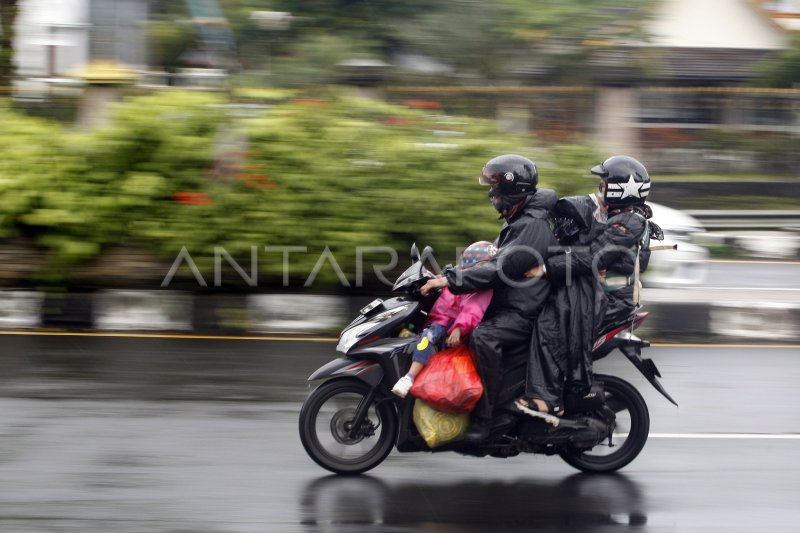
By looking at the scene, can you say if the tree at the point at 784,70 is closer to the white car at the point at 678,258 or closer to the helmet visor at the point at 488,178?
the white car at the point at 678,258

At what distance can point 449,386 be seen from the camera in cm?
598

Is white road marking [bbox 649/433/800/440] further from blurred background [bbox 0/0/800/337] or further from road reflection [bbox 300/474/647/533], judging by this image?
blurred background [bbox 0/0/800/337]

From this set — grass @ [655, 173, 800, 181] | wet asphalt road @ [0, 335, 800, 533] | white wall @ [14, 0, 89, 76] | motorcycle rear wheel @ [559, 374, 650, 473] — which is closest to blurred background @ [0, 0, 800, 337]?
wet asphalt road @ [0, 335, 800, 533]

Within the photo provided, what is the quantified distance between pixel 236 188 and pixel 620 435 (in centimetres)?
548

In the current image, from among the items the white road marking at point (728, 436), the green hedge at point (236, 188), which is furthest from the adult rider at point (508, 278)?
the green hedge at point (236, 188)

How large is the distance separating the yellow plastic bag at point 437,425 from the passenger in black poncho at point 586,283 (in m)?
0.35

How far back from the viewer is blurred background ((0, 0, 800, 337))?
425 inches

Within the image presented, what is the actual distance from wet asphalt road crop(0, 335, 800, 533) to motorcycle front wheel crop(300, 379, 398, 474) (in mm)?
108

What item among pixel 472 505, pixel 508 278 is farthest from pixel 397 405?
pixel 508 278

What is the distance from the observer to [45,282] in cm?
1075

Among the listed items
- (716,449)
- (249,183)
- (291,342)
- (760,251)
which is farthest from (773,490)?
(760,251)

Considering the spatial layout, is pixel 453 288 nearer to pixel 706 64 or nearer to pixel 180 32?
pixel 180 32

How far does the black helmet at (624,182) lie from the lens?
625 cm

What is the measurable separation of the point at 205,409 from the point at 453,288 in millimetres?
2482
